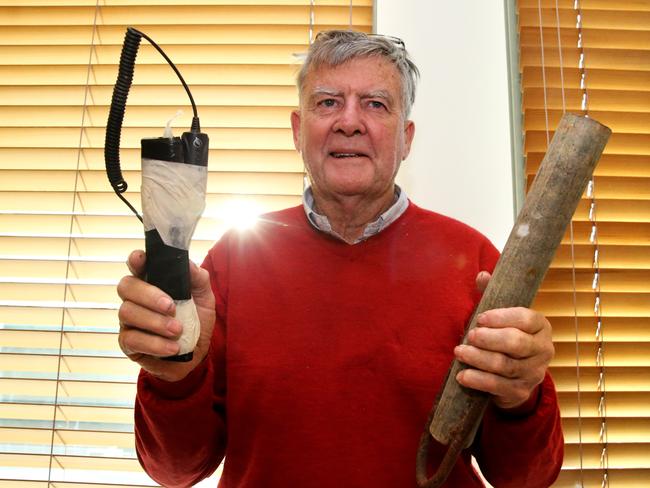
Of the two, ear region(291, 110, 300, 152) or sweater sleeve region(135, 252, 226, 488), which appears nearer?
sweater sleeve region(135, 252, 226, 488)

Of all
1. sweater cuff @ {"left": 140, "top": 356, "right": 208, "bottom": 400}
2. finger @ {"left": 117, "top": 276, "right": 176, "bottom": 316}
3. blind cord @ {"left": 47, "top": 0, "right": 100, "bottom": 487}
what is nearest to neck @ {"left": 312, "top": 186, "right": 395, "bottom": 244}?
sweater cuff @ {"left": 140, "top": 356, "right": 208, "bottom": 400}

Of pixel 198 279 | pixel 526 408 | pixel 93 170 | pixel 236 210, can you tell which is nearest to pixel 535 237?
pixel 526 408

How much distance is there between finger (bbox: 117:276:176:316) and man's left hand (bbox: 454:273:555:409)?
0.37 metres

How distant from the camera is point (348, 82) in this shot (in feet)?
3.37

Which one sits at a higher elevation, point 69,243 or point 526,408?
point 69,243

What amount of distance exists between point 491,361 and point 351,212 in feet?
1.61

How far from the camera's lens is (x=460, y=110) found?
4.43 feet

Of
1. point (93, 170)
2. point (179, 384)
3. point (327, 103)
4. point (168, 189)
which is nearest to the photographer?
point (168, 189)

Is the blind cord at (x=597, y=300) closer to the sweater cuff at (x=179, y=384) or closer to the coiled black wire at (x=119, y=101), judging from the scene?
the sweater cuff at (x=179, y=384)

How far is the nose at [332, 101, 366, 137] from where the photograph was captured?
100 cm

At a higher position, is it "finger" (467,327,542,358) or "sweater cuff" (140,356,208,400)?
"finger" (467,327,542,358)

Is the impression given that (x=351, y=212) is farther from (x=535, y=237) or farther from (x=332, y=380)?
(x=535, y=237)

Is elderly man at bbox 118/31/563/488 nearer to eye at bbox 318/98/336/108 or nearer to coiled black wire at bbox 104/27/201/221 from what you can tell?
eye at bbox 318/98/336/108

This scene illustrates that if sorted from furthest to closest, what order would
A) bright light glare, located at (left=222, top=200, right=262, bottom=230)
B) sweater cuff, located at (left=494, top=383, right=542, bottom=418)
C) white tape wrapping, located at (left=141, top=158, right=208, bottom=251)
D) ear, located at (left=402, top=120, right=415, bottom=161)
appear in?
1. bright light glare, located at (left=222, top=200, right=262, bottom=230)
2. ear, located at (left=402, top=120, right=415, bottom=161)
3. sweater cuff, located at (left=494, top=383, right=542, bottom=418)
4. white tape wrapping, located at (left=141, top=158, right=208, bottom=251)
